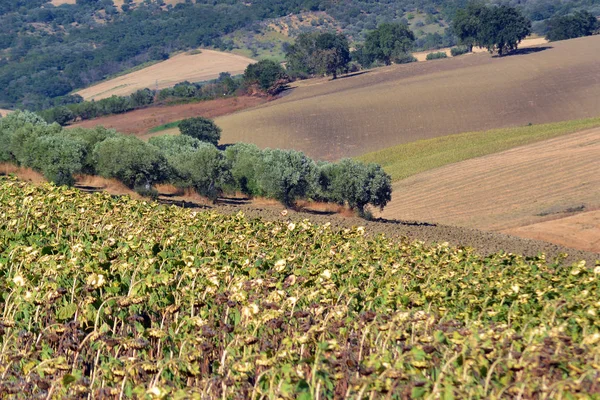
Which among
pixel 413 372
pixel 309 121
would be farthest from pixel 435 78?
pixel 413 372

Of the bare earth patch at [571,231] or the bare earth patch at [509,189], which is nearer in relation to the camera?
the bare earth patch at [571,231]

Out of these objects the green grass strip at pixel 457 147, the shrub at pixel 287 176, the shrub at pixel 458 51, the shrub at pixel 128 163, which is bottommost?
the green grass strip at pixel 457 147

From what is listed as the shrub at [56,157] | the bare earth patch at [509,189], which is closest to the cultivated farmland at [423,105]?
the bare earth patch at [509,189]

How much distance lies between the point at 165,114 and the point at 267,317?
301 ft

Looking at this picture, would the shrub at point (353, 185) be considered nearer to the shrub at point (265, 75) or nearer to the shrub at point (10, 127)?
the shrub at point (10, 127)

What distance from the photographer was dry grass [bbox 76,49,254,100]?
15500 cm

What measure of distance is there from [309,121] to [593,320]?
2990 inches

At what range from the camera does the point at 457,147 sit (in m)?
71.1

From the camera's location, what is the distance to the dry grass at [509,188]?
4281cm

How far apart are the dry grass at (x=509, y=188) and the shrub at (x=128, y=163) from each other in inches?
500

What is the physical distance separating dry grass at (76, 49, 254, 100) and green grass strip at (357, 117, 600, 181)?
79654mm

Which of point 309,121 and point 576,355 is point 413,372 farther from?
point 309,121

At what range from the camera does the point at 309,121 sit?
3366 inches

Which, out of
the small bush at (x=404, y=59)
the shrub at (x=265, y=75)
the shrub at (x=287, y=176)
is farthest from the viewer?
the small bush at (x=404, y=59)
